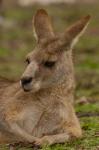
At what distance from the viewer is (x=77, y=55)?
18.8m

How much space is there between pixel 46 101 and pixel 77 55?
36.6ft

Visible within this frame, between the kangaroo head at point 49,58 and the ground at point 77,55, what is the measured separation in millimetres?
642

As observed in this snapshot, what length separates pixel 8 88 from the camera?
820cm

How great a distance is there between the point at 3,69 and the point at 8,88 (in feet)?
25.9

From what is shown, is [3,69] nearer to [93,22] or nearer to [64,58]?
[64,58]

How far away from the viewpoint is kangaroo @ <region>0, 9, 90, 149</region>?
7551 millimetres

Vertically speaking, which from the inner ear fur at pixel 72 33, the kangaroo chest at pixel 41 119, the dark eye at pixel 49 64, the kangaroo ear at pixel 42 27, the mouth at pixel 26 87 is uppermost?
the kangaroo ear at pixel 42 27

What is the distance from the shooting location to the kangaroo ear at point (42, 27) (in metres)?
7.89

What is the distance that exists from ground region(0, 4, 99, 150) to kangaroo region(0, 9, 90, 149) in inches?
7.1

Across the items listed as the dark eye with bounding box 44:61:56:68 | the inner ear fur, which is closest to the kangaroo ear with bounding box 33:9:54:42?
the inner ear fur

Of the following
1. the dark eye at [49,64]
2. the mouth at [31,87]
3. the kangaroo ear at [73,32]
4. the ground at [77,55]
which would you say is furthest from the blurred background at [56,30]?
the mouth at [31,87]

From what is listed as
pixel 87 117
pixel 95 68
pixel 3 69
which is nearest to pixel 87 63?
pixel 95 68

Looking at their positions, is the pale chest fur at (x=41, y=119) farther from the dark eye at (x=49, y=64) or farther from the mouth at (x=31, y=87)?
the dark eye at (x=49, y=64)

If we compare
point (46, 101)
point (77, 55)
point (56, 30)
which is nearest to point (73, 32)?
point (46, 101)
